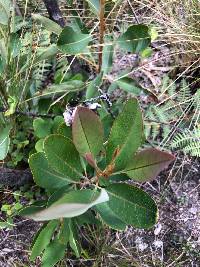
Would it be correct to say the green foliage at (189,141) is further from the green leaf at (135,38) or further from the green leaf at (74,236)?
the green leaf at (74,236)

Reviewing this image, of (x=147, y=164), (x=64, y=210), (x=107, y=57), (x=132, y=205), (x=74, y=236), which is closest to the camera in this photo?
(x=64, y=210)

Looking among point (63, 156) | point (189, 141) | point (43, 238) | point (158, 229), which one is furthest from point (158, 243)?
point (63, 156)

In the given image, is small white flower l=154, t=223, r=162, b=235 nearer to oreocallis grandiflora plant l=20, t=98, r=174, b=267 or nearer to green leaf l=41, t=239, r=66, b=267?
green leaf l=41, t=239, r=66, b=267

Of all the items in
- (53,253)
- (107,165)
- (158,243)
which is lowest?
(158,243)

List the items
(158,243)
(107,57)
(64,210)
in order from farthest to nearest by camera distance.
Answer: (158,243) < (107,57) < (64,210)

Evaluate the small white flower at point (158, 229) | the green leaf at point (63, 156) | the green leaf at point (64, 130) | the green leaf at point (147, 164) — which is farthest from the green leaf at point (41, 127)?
the small white flower at point (158, 229)

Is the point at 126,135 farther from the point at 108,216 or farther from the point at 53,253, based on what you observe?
the point at 53,253
